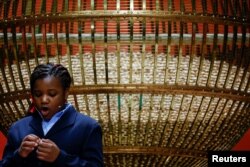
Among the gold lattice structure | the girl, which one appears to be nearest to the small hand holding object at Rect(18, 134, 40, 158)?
the girl

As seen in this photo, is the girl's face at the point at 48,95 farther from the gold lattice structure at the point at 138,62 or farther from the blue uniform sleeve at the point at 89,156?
the gold lattice structure at the point at 138,62

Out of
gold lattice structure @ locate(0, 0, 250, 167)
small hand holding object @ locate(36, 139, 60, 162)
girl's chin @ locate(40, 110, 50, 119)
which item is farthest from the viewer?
gold lattice structure @ locate(0, 0, 250, 167)

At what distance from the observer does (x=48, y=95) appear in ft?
5.42

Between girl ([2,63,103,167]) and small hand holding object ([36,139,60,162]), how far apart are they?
0.02 m

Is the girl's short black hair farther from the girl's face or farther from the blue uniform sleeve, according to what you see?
the blue uniform sleeve

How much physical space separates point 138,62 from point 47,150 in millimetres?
655

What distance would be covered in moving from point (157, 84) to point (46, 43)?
336mm

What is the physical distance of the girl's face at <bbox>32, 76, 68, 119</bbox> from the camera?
5.40ft

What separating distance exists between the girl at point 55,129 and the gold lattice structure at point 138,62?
0.39 meters

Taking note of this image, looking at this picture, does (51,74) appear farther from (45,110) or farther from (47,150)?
(47,150)

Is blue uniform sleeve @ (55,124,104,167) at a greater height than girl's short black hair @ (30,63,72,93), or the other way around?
girl's short black hair @ (30,63,72,93)

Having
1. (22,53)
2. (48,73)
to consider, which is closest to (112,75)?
(22,53)

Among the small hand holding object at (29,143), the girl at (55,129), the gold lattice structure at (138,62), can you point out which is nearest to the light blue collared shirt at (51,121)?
the girl at (55,129)

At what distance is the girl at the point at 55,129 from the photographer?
1611 millimetres
